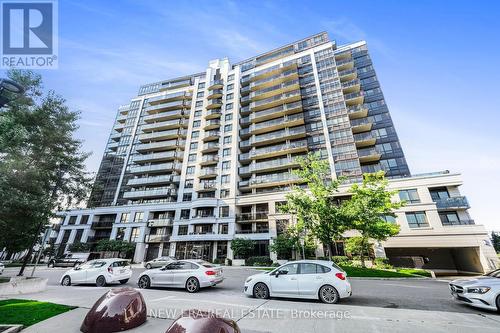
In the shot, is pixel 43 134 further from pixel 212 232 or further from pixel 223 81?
pixel 223 81

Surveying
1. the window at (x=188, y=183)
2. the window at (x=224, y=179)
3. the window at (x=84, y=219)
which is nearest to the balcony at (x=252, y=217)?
the window at (x=224, y=179)

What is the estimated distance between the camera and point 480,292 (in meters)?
7.57

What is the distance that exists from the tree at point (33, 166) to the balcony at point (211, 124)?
32.1m

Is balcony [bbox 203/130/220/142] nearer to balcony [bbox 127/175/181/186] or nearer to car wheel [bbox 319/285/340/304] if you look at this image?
balcony [bbox 127/175/181/186]

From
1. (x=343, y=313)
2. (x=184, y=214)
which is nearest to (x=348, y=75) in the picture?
(x=184, y=214)

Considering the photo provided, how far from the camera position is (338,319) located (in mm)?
6141

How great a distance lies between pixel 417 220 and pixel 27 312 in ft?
119

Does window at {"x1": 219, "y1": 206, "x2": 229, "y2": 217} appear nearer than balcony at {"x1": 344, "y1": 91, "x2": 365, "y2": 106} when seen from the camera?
Yes

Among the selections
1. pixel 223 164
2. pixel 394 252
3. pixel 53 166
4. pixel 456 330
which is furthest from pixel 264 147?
pixel 456 330

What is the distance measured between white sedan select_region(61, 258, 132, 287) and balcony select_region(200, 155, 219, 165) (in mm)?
31234

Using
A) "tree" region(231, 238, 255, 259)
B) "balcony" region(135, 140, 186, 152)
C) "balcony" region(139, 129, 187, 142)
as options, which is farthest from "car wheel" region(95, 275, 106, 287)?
"balcony" region(139, 129, 187, 142)

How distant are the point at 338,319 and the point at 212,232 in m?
32.6

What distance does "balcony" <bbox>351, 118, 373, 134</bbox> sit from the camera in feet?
128

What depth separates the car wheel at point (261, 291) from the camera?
894 centimetres
